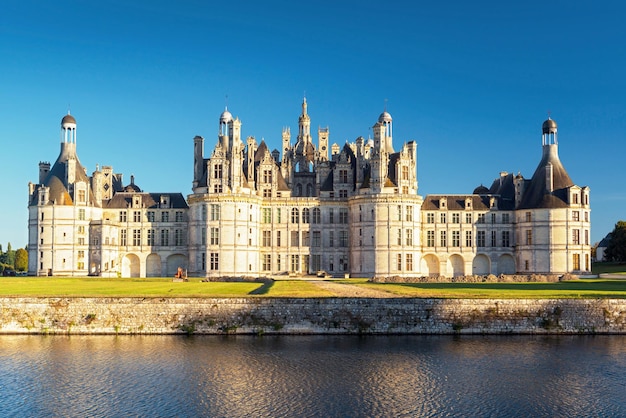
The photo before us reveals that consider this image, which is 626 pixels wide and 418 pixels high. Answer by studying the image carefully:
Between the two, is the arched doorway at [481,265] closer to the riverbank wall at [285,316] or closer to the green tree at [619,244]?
the green tree at [619,244]

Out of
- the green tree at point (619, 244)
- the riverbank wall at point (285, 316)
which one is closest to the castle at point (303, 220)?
the green tree at point (619, 244)

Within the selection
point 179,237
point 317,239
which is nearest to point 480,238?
point 317,239

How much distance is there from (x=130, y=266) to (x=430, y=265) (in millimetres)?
38372

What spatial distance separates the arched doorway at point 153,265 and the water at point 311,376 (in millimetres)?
48205

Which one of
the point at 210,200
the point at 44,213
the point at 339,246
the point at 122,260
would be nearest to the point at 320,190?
the point at 339,246

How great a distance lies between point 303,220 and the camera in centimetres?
8538

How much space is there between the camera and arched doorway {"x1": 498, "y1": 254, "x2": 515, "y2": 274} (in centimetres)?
8600

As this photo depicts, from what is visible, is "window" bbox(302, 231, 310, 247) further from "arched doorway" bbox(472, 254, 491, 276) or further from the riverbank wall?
the riverbank wall

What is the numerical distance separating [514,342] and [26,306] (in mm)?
28200

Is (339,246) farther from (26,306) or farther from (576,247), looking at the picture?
(26,306)

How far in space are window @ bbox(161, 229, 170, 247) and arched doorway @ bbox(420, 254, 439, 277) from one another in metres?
32.1

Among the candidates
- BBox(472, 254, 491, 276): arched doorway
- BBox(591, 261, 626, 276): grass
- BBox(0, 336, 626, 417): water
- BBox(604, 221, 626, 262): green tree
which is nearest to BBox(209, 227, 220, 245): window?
BBox(472, 254, 491, 276): arched doorway

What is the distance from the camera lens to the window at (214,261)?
7956 centimetres

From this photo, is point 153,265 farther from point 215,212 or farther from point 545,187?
point 545,187
